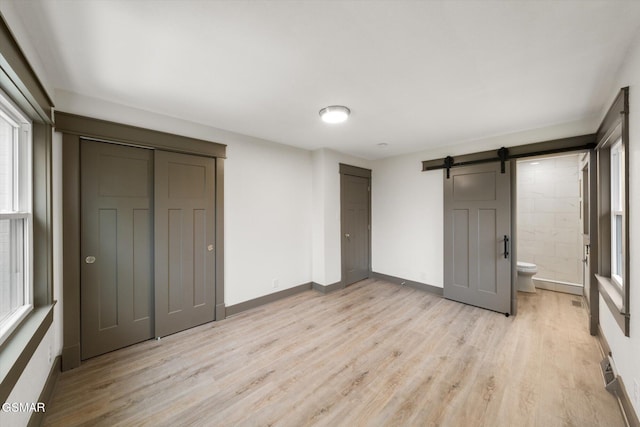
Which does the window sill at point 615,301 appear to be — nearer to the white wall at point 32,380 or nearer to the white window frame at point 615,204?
the white window frame at point 615,204

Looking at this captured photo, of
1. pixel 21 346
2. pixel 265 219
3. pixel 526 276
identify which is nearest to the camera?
pixel 21 346

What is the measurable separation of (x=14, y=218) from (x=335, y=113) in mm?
2610

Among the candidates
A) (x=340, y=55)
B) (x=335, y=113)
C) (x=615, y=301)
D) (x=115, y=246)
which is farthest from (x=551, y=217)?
(x=115, y=246)

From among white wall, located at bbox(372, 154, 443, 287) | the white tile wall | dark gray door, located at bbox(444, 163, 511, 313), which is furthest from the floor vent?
the white tile wall

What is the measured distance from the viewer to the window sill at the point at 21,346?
1.18 metres

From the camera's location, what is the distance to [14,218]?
163 cm

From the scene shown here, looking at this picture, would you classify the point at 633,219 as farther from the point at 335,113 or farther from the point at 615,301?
the point at 335,113

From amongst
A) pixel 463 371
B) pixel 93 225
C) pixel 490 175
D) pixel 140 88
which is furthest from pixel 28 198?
pixel 490 175

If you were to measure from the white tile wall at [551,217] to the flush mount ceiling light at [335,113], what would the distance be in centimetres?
406

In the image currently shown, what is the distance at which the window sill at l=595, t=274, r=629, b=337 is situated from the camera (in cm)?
168

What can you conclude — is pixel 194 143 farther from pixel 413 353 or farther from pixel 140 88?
pixel 413 353

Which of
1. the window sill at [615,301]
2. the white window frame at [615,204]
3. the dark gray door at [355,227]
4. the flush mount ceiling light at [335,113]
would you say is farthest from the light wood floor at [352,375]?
the flush mount ceiling light at [335,113]

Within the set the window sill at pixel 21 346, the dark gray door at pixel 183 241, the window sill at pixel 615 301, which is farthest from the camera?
the dark gray door at pixel 183 241

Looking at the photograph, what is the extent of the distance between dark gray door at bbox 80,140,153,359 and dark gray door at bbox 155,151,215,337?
0.34 feet
